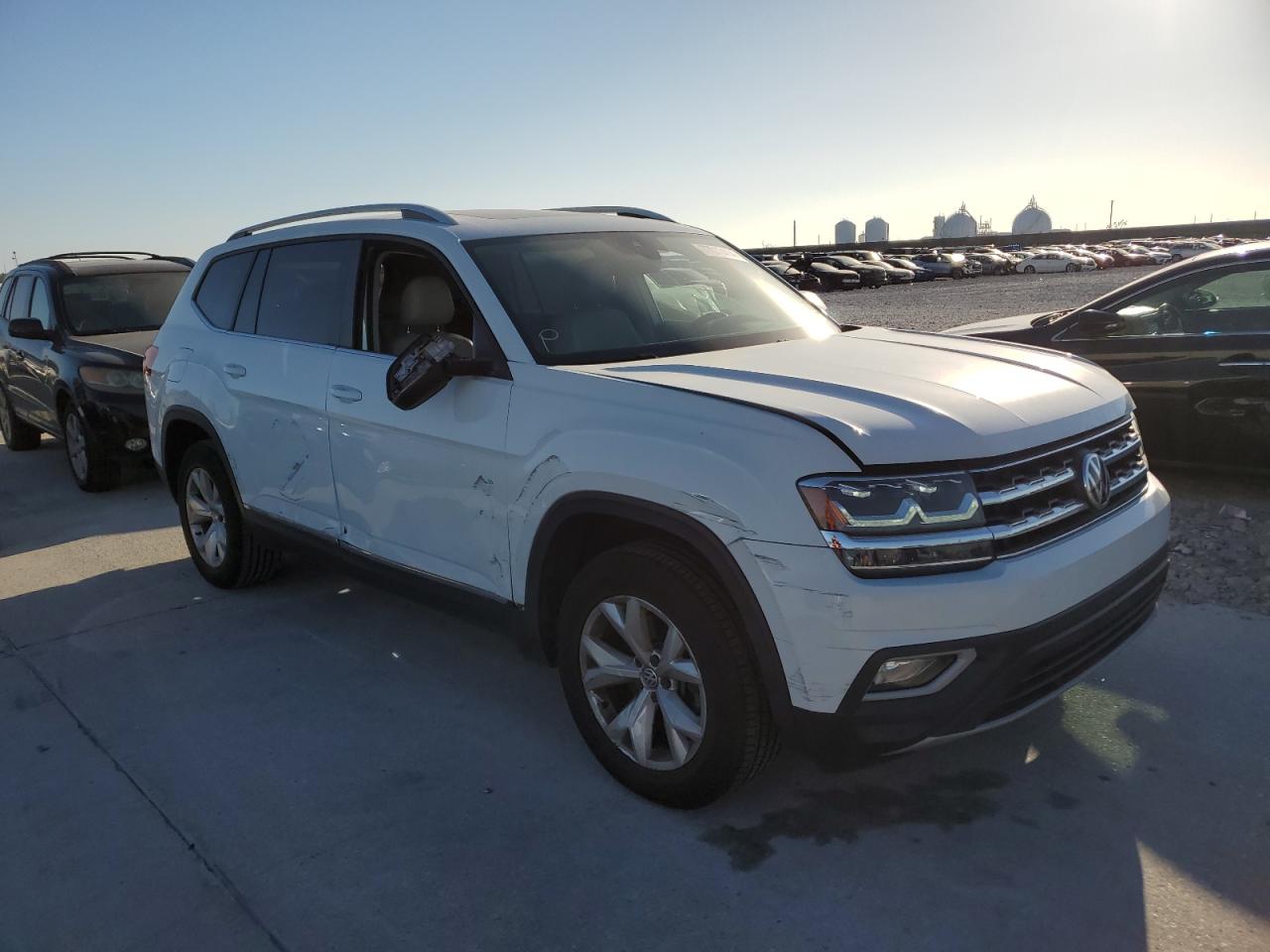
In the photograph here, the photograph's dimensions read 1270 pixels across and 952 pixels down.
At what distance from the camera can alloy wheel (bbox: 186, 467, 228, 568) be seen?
5387 millimetres

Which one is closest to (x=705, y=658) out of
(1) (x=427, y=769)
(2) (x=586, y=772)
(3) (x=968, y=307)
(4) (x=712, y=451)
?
(4) (x=712, y=451)

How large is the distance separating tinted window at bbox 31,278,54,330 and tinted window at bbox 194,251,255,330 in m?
4.15

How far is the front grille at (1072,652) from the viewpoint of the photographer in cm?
278

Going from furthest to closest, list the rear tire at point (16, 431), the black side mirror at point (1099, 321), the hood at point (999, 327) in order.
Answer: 1. the rear tire at point (16, 431)
2. the hood at point (999, 327)
3. the black side mirror at point (1099, 321)

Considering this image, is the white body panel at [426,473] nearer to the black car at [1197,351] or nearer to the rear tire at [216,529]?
the rear tire at [216,529]

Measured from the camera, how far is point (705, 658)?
289 centimetres

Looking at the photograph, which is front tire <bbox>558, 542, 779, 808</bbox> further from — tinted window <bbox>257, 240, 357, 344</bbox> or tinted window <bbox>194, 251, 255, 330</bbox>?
tinted window <bbox>194, 251, 255, 330</bbox>

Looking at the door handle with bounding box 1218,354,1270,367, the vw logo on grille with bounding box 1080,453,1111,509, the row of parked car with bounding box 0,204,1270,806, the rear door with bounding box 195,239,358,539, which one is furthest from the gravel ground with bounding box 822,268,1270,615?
the rear door with bounding box 195,239,358,539

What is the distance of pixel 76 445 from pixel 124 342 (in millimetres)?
905

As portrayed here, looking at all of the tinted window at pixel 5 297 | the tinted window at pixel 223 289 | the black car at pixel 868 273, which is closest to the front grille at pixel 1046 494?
the tinted window at pixel 223 289

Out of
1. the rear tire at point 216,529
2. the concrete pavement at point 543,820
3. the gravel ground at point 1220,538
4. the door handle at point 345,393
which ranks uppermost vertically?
the door handle at point 345,393

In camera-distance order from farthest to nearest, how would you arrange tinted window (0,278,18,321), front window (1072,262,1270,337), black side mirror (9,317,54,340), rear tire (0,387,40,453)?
rear tire (0,387,40,453) → tinted window (0,278,18,321) → black side mirror (9,317,54,340) → front window (1072,262,1270,337)

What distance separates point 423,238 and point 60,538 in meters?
4.37

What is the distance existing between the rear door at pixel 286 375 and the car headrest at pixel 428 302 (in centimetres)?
42
